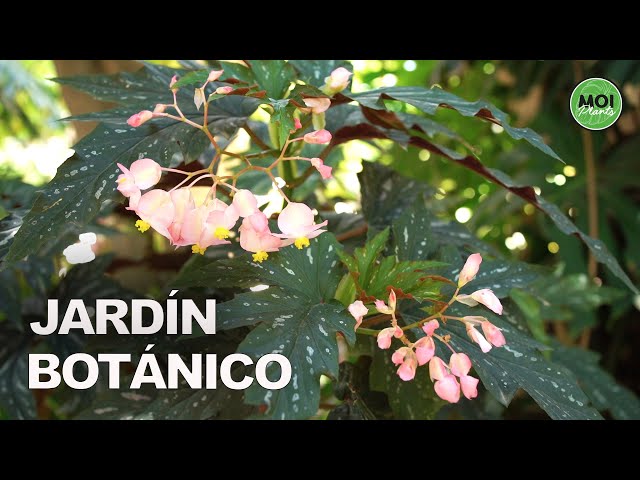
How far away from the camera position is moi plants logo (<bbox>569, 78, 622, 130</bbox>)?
27.8 inches

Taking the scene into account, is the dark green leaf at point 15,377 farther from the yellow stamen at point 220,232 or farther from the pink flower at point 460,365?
the pink flower at point 460,365

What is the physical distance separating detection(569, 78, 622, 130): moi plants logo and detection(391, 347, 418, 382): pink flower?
0.37 m

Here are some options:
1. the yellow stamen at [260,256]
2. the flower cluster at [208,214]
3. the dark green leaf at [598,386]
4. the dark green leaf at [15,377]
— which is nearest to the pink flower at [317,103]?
the flower cluster at [208,214]

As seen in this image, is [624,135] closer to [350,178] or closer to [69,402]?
[350,178]

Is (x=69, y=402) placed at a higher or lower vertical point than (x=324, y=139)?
lower

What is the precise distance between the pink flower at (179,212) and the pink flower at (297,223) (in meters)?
0.07

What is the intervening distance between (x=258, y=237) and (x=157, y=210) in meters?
0.08

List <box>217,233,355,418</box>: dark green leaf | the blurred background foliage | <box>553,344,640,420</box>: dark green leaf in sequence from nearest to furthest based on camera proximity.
→ <box>217,233,355,418</box>: dark green leaf → <box>553,344,640,420</box>: dark green leaf → the blurred background foliage

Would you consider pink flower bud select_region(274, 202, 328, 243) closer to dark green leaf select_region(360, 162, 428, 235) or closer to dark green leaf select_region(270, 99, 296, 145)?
dark green leaf select_region(270, 99, 296, 145)

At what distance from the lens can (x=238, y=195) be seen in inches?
18.9

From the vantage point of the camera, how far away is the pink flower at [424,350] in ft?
1.60

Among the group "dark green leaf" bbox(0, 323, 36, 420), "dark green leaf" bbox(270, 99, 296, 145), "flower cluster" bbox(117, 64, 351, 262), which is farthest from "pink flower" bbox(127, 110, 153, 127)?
"dark green leaf" bbox(0, 323, 36, 420)

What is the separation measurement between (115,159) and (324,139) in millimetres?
173
